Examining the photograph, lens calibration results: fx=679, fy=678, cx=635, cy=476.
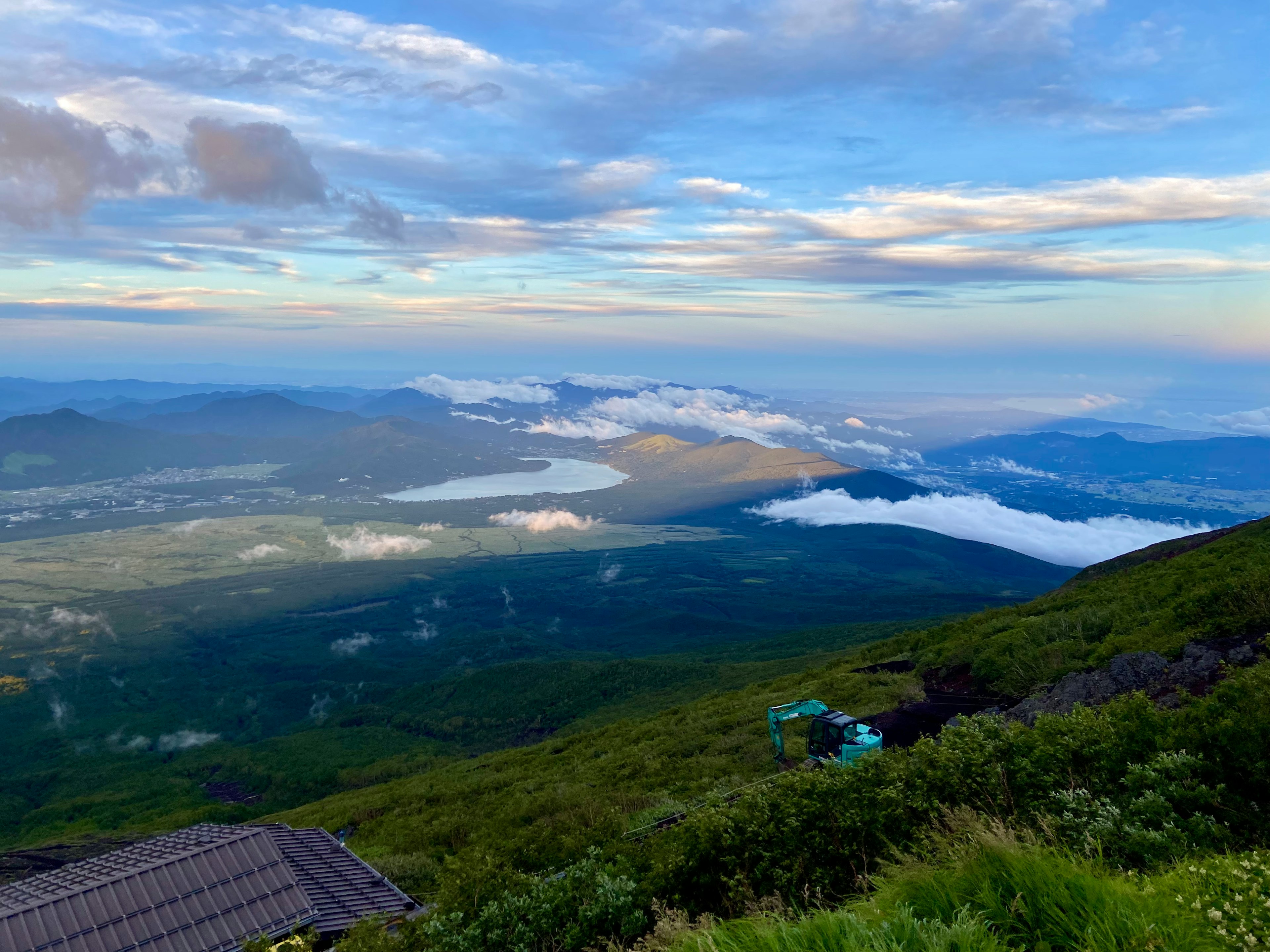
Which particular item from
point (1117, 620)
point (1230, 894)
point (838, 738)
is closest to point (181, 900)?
point (838, 738)

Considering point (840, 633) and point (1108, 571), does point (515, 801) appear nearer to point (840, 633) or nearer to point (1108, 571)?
point (1108, 571)

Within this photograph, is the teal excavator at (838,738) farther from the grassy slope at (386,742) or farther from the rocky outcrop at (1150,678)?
the grassy slope at (386,742)

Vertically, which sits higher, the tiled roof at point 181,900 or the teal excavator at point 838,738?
the teal excavator at point 838,738

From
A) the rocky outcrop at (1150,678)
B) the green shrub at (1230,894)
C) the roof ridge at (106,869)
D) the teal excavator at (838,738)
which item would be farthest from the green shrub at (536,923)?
the rocky outcrop at (1150,678)

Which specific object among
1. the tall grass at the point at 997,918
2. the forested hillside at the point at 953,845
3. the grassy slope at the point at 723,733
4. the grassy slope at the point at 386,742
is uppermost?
the tall grass at the point at 997,918

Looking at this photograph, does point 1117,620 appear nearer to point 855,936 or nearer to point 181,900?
point 855,936

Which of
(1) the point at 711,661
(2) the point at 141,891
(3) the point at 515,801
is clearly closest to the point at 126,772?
(1) the point at 711,661
